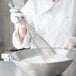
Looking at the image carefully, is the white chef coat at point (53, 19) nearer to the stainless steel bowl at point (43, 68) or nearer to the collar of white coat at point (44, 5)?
the collar of white coat at point (44, 5)

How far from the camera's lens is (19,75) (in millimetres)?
770

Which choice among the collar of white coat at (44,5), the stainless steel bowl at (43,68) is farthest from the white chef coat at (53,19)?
the stainless steel bowl at (43,68)

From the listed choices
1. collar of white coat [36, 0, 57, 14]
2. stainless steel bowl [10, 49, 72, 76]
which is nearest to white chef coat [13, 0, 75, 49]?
collar of white coat [36, 0, 57, 14]

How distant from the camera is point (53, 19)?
140cm

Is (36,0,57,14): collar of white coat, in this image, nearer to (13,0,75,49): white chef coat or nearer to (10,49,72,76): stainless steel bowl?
(13,0,75,49): white chef coat

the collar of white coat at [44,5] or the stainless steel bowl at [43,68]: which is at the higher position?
the collar of white coat at [44,5]

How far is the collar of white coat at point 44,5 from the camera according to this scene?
1355mm

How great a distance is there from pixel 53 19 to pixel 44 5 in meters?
0.11

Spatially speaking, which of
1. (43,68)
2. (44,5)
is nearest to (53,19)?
(44,5)

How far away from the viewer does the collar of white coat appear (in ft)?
4.45

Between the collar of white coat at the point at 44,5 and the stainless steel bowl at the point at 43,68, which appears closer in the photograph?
the stainless steel bowl at the point at 43,68

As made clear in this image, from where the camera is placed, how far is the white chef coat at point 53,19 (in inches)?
54.4

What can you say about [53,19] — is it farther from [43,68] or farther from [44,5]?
[43,68]

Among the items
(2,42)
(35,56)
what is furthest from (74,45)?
(2,42)
